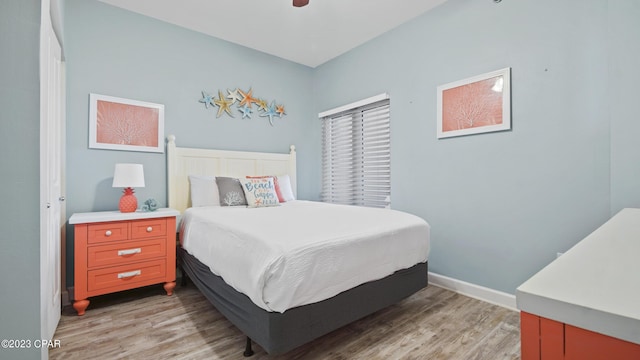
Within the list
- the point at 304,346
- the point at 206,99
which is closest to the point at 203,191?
the point at 206,99

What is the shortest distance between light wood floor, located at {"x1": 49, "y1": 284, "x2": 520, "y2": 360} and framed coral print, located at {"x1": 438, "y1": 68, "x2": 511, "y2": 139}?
1.49 meters

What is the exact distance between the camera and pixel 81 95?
2.55 m

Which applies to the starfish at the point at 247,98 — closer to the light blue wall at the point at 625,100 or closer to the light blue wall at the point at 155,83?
the light blue wall at the point at 155,83

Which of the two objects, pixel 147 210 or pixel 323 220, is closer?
pixel 323 220

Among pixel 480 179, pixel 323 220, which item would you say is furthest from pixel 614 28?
pixel 323 220

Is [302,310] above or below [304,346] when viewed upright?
above

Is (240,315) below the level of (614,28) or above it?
below

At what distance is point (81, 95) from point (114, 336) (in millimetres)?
2088

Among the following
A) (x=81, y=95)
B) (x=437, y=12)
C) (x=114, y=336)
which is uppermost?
(x=437, y=12)

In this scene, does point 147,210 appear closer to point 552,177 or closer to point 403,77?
point 403,77

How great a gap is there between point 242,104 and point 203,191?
1236 mm

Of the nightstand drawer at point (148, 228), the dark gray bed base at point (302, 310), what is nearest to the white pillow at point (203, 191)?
the nightstand drawer at point (148, 228)

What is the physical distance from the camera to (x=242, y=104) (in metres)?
3.54

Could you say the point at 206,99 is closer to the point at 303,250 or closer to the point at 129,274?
the point at 129,274
